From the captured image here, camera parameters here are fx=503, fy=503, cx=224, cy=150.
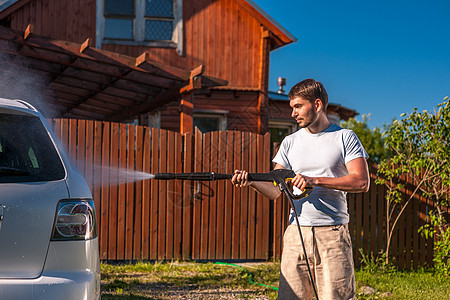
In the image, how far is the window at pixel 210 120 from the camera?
46.5ft

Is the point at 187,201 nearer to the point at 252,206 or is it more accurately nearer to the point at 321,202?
the point at 252,206

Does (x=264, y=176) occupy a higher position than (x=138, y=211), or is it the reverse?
(x=264, y=176)

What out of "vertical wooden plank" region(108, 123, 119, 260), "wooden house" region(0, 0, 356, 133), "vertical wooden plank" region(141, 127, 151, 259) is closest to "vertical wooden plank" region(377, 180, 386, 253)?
"vertical wooden plank" region(141, 127, 151, 259)

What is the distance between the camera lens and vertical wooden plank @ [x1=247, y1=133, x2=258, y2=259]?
7.86m

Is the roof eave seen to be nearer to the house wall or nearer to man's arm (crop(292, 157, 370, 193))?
the house wall

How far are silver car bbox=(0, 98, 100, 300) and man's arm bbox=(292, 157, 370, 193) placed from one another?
1207mm

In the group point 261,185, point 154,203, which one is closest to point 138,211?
point 154,203

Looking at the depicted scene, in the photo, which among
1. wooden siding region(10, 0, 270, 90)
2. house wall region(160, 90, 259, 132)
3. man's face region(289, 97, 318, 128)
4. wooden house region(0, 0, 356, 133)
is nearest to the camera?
man's face region(289, 97, 318, 128)

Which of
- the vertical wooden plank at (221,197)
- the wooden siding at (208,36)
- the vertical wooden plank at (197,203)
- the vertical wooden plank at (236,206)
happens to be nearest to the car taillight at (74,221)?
the vertical wooden plank at (197,203)

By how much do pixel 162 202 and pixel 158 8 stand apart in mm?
7705

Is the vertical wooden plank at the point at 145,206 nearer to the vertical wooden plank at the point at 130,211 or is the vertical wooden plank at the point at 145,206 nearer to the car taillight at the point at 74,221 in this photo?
the vertical wooden plank at the point at 130,211

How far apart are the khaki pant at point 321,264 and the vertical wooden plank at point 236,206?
4448 millimetres

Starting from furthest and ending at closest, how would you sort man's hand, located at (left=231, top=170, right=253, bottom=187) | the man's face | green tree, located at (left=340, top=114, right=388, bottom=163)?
green tree, located at (left=340, top=114, right=388, bottom=163)
the man's face
man's hand, located at (left=231, top=170, right=253, bottom=187)

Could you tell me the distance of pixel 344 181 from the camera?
303 centimetres
